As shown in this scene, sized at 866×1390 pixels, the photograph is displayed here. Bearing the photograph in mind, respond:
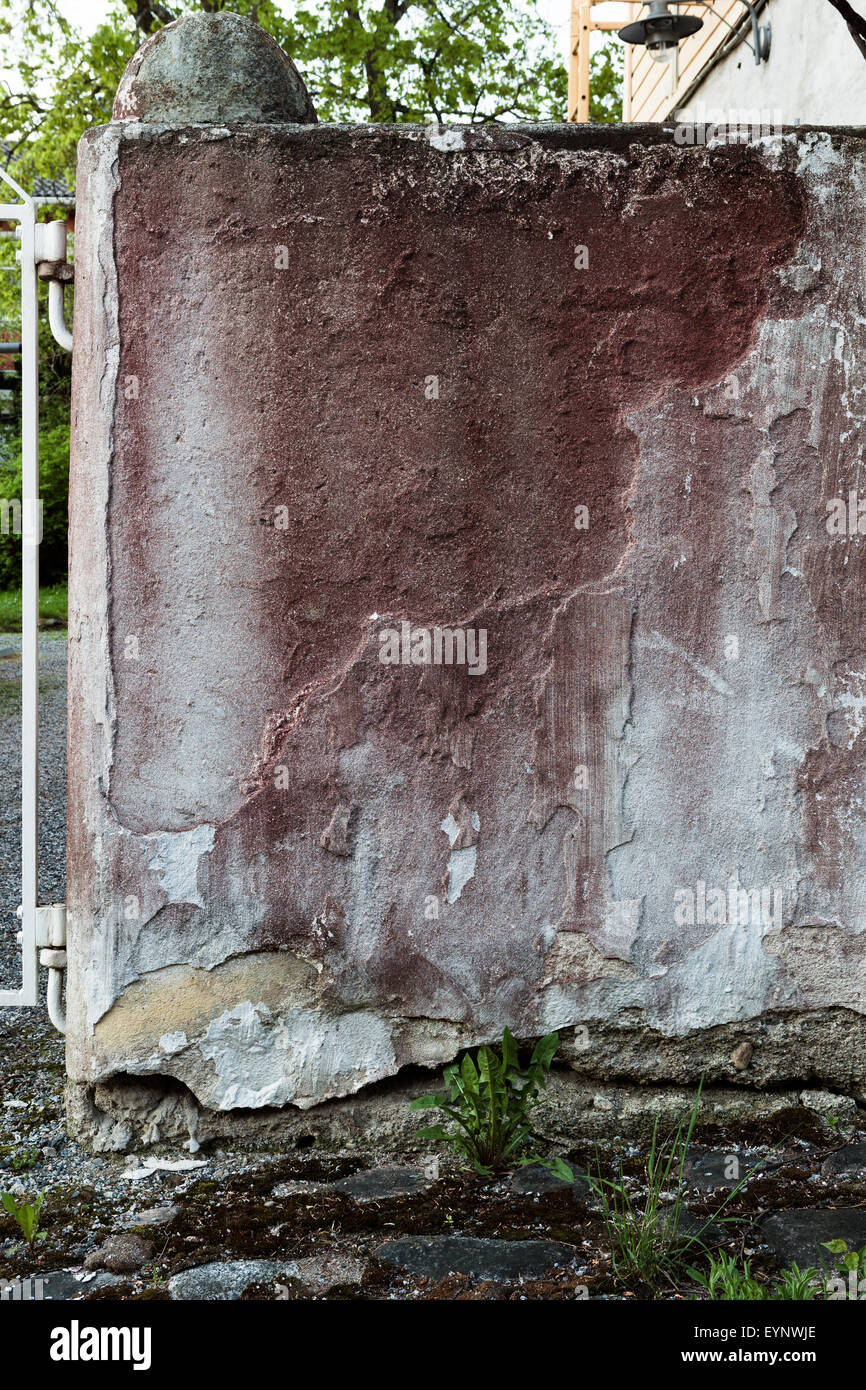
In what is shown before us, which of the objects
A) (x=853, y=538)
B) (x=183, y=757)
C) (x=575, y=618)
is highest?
(x=853, y=538)

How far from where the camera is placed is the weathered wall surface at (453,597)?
267cm

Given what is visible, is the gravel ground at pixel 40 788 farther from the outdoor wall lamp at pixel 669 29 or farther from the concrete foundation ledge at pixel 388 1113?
the outdoor wall lamp at pixel 669 29

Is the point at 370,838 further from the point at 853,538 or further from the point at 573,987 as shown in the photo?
the point at 853,538

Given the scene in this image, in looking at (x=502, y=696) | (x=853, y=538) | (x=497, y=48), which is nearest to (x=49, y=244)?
(x=502, y=696)

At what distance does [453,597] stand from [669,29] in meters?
4.36

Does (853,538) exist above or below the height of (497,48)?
below

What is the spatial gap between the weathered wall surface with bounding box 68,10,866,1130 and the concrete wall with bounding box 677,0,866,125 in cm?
211

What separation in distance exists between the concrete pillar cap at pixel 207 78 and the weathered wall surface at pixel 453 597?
0.31ft

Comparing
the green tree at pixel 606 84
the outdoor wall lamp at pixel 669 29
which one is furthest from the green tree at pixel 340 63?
the outdoor wall lamp at pixel 669 29

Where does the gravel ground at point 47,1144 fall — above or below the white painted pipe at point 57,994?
below

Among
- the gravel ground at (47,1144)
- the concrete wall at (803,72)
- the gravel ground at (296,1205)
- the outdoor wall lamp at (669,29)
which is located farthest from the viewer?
the outdoor wall lamp at (669,29)

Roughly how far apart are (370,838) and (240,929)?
359 mm

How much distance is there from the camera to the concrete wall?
4.48 m

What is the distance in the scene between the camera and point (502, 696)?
272 centimetres
